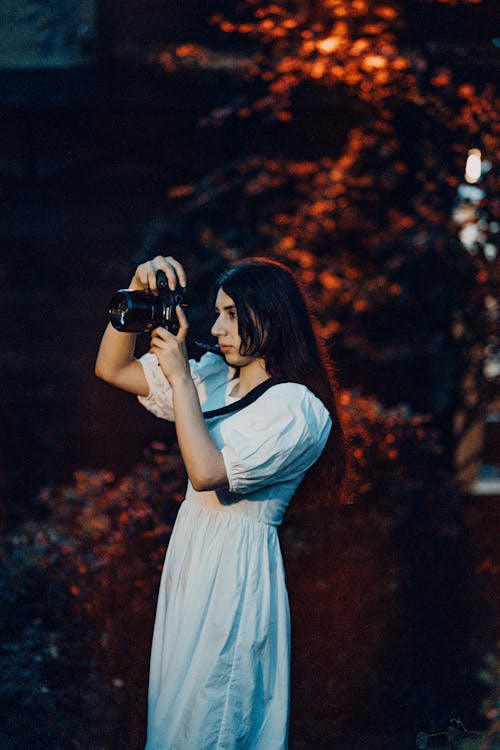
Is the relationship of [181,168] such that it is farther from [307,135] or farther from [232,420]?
[232,420]

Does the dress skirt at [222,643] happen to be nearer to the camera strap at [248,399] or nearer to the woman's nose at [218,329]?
the camera strap at [248,399]

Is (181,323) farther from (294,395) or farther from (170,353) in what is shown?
(294,395)

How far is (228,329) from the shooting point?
95.9 inches

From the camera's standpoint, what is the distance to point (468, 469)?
5.98 m

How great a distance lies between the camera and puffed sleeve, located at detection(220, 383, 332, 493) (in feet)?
7.33

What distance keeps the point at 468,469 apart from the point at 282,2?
3235 mm

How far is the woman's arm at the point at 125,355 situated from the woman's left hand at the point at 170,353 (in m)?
0.18

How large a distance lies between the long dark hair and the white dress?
0.32ft

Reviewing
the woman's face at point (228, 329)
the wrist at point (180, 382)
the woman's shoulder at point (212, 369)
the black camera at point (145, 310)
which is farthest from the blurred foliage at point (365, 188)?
the wrist at point (180, 382)

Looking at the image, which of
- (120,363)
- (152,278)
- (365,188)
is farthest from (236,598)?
(365,188)

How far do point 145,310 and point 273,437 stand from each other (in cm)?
49

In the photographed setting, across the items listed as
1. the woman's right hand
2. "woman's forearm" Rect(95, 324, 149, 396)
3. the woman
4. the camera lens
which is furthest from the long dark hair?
"woman's forearm" Rect(95, 324, 149, 396)

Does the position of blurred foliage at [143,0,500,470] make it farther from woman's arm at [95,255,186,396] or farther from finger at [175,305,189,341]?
finger at [175,305,189,341]

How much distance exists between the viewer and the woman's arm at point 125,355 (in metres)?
2.45
